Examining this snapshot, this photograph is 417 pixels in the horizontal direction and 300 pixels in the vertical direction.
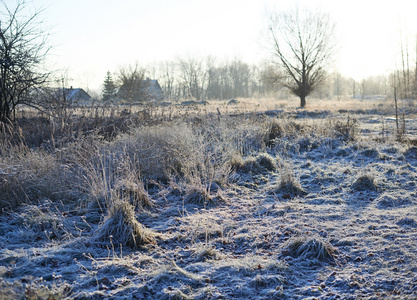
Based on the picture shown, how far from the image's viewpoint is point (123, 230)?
3.53 meters

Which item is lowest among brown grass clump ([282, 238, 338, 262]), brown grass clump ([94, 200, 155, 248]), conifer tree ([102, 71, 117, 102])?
brown grass clump ([282, 238, 338, 262])

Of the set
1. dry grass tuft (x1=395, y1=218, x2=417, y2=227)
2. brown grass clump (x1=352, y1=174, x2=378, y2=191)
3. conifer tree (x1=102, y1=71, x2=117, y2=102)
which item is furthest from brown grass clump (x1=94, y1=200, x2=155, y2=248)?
conifer tree (x1=102, y1=71, x2=117, y2=102)

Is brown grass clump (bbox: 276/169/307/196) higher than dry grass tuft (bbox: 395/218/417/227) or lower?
higher

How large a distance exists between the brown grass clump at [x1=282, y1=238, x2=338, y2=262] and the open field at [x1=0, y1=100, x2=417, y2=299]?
0.03ft

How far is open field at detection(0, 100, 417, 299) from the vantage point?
2.65 m

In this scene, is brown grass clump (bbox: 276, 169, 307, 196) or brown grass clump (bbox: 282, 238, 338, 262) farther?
brown grass clump (bbox: 276, 169, 307, 196)

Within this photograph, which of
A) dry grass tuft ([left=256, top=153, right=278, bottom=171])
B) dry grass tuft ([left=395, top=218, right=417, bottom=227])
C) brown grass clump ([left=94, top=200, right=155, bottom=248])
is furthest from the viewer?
dry grass tuft ([left=256, top=153, right=278, bottom=171])

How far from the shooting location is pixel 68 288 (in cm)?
254

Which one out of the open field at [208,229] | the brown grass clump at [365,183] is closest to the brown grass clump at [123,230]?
the open field at [208,229]

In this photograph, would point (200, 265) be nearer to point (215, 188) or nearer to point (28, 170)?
point (215, 188)

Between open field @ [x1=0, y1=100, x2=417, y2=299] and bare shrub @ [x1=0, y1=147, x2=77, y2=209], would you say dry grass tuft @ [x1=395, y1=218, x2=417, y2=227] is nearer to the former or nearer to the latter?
open field @ [x1=0, y1=100, x2=417, y2=299]

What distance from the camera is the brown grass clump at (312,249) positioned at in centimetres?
313

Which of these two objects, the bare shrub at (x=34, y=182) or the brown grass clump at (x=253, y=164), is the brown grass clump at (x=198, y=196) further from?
the bare shrub at (x=34, y=182)

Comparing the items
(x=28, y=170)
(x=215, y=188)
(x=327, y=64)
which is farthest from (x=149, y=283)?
(x=327, y=64)
